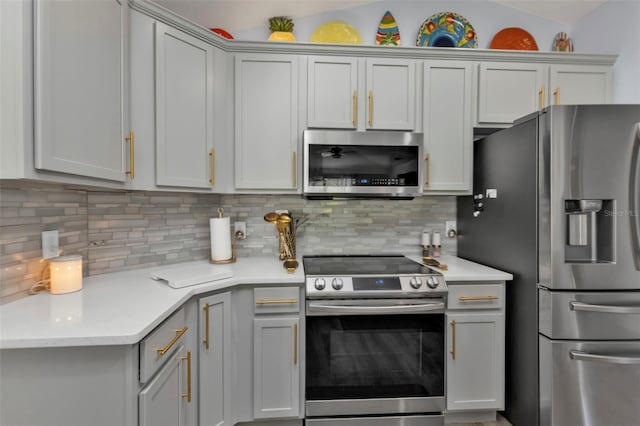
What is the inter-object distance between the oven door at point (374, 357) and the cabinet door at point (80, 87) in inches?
48.9

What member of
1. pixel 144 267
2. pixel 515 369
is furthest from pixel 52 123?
pixel 515 369

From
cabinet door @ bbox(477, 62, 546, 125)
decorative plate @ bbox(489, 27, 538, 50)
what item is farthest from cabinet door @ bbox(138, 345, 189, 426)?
decorative plate @ bbox(489, 27, 538, 50)

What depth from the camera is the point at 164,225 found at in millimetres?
2055

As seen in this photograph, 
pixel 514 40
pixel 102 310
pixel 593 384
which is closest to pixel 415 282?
pixel 593 384

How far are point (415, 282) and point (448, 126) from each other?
112cm

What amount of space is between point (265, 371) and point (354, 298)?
637 millimetres

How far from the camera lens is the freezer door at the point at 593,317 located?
1.57 m

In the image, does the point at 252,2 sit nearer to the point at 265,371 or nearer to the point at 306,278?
the point at 306,278

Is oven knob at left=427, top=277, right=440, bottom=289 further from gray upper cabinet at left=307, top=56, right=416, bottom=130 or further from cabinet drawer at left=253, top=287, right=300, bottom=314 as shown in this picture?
gray upper cabinet at left=307, top=56, right=416, bottom=130

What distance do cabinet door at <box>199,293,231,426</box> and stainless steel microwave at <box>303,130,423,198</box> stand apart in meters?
0.88

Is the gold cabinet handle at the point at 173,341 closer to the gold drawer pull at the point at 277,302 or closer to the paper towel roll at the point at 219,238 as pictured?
the gold drawer pull at the point at 277,302

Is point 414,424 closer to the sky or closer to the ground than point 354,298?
closer to the ground

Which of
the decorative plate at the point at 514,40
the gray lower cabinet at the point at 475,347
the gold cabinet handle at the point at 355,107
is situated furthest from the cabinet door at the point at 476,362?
the decorative plate at the point at 514,40

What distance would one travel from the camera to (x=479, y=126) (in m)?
2.19
